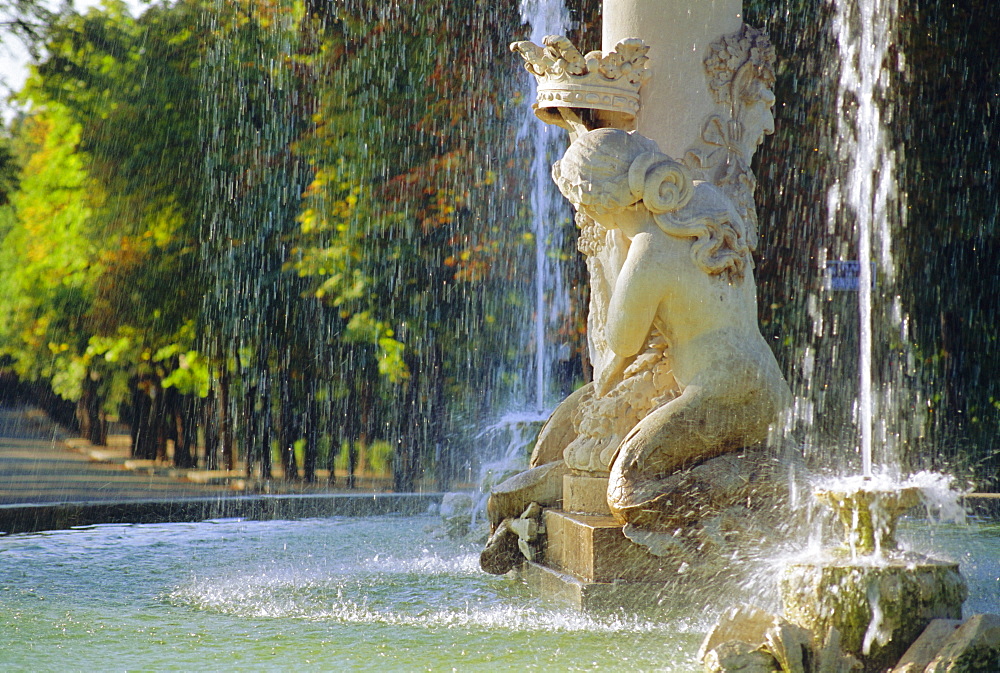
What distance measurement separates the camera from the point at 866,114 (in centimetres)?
1152

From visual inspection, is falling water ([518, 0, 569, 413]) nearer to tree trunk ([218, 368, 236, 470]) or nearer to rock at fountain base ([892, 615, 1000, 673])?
tree trunk ([218, 368, 236, 470])

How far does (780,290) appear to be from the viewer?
10789 millimetres

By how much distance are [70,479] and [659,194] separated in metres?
16.1

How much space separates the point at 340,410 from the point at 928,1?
859 centimetres

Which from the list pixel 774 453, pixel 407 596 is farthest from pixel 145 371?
pixel 774 453

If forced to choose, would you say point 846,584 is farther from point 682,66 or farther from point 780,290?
point 780,290

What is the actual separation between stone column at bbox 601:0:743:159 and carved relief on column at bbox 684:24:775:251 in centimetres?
5

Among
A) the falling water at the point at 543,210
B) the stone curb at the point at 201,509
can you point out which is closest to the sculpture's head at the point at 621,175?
the stone curb at the point at 201,509

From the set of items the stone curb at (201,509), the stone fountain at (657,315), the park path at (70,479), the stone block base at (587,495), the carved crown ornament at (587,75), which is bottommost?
the park path at (70,479)

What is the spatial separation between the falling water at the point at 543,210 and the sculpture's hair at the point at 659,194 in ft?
20.7

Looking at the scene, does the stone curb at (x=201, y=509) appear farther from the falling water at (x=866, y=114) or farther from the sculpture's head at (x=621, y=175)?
the sculpture's head at (x=621, y=175)

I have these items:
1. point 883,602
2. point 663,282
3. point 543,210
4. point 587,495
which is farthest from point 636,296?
point 543,210

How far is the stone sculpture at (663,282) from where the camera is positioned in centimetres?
511

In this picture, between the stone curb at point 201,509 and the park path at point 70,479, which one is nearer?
Answer: the stone curb at point 201,509
